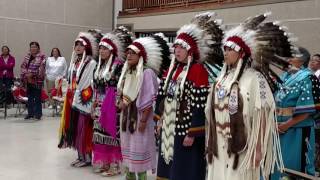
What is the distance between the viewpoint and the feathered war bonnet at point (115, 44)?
14.9 ft

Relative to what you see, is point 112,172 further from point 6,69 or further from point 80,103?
point 6,69

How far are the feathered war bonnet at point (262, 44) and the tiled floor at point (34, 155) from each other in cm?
214

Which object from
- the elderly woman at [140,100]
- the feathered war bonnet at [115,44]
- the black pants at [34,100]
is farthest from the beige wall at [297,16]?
the black pants at [34,100]

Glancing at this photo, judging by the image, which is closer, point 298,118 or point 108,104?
point 298,118

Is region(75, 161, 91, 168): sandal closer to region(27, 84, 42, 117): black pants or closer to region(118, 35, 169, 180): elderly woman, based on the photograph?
region(118, 35, 169, 180): elderly woman

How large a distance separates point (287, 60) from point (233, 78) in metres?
0.40

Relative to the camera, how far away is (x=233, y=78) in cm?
287

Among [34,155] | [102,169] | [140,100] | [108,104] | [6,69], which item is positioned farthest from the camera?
[6,69]

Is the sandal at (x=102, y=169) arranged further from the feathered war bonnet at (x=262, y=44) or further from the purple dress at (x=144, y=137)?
the feathered war bonnet at (x=262, y=44)

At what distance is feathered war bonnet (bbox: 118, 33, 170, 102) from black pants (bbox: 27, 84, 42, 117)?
15.2 ft

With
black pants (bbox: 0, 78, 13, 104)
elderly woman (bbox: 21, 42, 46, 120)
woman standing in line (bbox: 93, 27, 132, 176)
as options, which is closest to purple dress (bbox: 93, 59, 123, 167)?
woman standing in line (bbox: 93, 27, 132, 176)

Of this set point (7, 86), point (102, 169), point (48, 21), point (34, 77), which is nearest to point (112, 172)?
point (102, 169)

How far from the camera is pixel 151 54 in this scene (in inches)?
164

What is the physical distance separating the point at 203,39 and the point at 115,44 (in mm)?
1489
